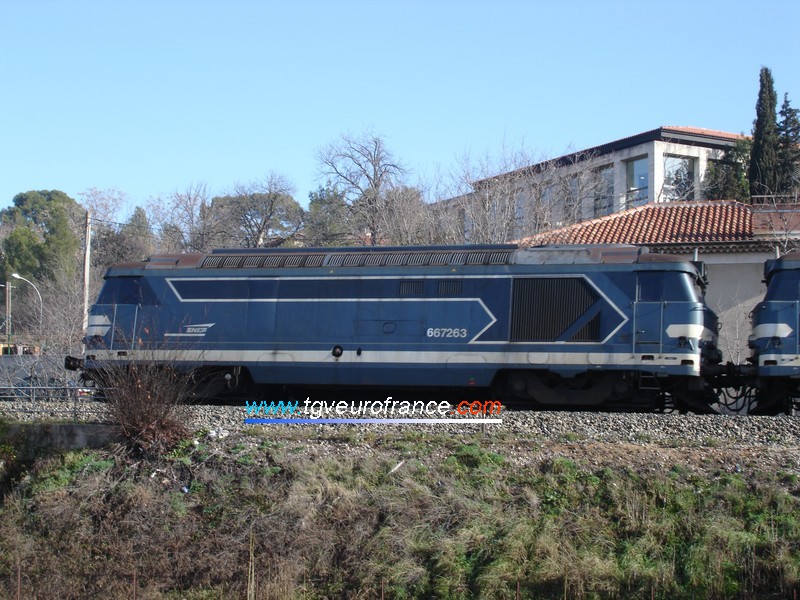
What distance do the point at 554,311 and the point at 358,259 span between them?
4.31 metres

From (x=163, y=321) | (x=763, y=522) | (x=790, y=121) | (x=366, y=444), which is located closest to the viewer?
(x=763, y=522)

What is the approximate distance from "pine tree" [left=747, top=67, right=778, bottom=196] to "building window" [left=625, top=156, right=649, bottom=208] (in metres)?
5.64

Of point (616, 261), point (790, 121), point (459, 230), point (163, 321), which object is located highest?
point (790, 121)

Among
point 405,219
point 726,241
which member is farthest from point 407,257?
point 405,219

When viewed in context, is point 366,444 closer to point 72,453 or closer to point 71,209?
point 72,453

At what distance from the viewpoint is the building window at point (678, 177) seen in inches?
1857

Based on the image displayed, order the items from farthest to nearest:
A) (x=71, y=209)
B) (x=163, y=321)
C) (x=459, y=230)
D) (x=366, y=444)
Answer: (x=71, y=209), (x=459, y=230), (x=163, y=321), (x=366, y=444)

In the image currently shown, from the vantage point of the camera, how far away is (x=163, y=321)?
18.5m

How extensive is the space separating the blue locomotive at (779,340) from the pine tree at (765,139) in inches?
1179

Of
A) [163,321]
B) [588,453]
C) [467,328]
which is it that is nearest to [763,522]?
[588,453]

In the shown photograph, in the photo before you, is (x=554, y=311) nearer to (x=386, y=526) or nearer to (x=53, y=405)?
(x=386, y=526)

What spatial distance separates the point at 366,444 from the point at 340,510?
1676mm

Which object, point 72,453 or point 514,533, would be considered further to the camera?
point 72,453

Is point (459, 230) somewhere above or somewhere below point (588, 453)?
above
